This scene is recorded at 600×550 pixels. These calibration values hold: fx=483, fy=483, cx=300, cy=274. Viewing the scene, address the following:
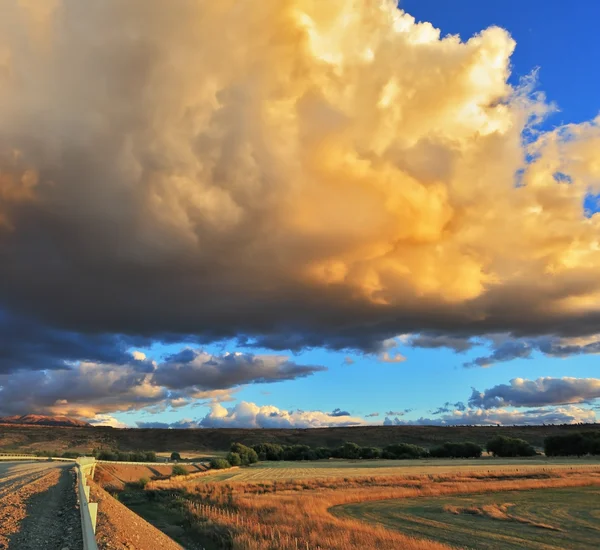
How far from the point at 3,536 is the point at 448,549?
58.6ft

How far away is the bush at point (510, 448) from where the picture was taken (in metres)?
117

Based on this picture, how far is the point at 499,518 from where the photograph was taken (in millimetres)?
31922

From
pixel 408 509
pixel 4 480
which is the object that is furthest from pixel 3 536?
pixel 408 509

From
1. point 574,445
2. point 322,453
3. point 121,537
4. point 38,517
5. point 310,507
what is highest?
point 38,517

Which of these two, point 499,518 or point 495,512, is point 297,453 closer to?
point 495,512

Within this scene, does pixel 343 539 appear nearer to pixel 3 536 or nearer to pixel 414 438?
pixel 3 536

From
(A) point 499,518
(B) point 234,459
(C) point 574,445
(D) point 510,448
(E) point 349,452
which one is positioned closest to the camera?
(A) point 499,518

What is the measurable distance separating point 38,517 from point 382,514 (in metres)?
23.3

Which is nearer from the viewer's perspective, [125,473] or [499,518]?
[499,518]

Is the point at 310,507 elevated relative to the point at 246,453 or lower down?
elevated

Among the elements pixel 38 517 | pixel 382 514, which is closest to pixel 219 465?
pixel 382 514

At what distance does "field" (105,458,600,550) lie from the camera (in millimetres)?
23469

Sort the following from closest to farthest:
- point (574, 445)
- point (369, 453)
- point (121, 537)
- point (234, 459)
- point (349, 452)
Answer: point (121, 537) → point (234, 459) → point (574, 445) → point (369, 453) → point (349, 452)

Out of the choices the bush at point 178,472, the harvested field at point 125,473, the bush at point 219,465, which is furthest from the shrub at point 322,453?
the bush at point 178,472
